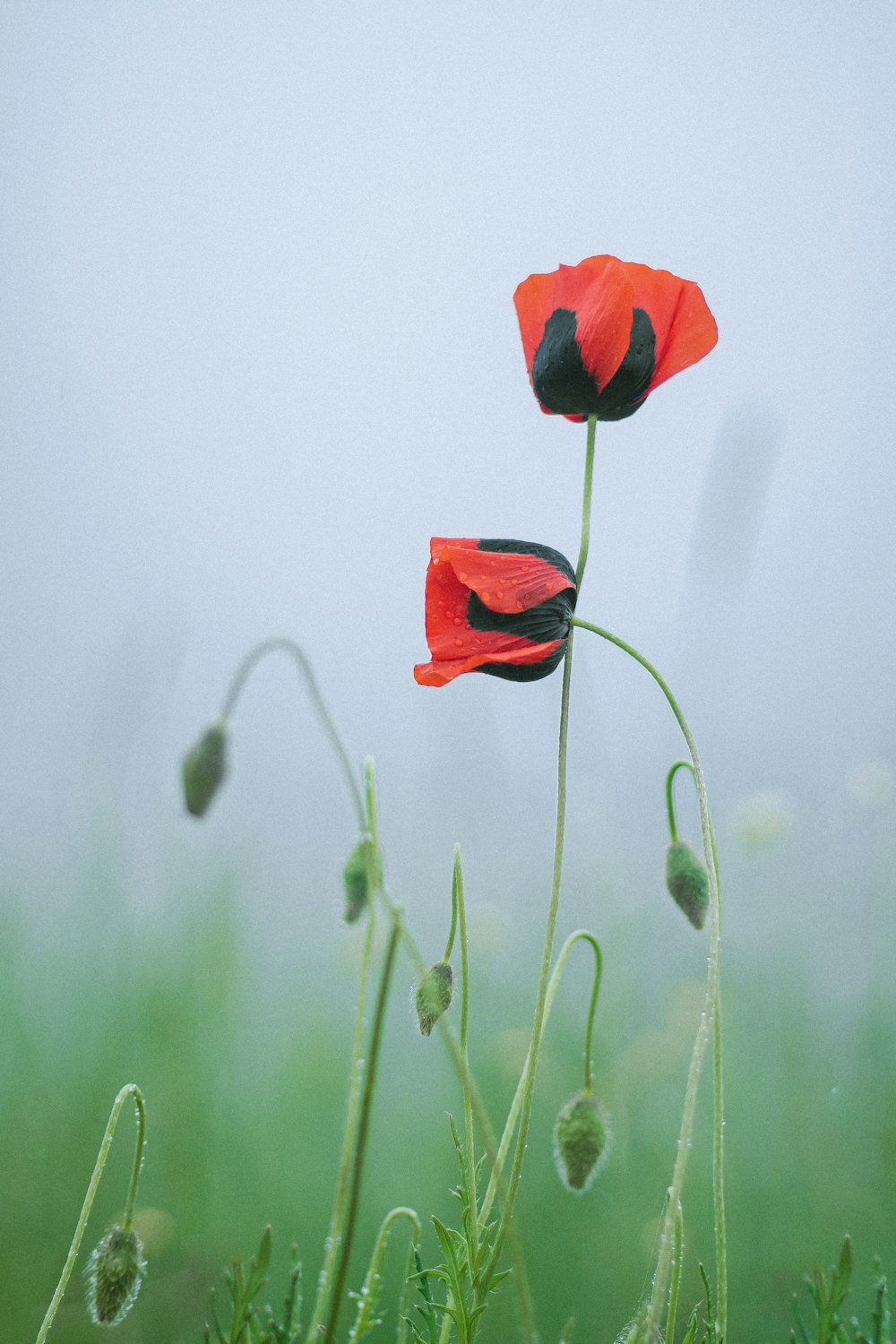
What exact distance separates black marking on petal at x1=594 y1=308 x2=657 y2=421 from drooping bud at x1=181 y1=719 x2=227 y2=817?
0.28m

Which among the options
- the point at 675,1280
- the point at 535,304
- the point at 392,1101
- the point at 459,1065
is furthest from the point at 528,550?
the point at 392,1101

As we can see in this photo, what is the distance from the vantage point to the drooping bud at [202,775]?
564 mm

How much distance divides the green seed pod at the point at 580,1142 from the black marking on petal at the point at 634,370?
1.28 ft

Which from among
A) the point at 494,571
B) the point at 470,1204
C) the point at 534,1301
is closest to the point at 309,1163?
the point at 534,1301

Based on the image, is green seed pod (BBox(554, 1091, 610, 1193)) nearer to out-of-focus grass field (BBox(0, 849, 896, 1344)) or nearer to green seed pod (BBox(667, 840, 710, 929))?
green seed pod (BBox(667, 840, 710, 929))

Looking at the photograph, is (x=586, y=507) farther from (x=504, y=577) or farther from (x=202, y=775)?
(x=202, y=775)

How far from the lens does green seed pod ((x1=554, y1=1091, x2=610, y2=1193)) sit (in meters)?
0.59

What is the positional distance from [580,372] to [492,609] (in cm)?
14

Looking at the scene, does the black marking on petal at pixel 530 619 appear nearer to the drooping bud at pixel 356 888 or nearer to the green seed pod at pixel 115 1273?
the drooping bud at pixel 356 888

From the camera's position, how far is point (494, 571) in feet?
1.69

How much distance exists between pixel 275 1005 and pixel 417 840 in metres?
0.20

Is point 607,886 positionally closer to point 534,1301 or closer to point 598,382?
point 534,1301

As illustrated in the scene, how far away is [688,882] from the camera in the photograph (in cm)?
59

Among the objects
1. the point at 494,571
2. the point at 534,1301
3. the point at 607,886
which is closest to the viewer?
the point at 494,571
